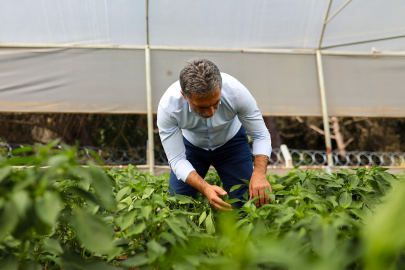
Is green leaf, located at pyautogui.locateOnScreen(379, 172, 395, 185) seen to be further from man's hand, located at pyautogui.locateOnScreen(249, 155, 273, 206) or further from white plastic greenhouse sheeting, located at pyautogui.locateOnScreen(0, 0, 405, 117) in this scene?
white plastic greenhouse sheeting, located at pyautogui.locateOnScreen(0, 0, 405, 117)

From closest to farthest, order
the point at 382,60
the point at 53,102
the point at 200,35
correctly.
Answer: the point at 53,102, the point at 200,35, the point at 382,60

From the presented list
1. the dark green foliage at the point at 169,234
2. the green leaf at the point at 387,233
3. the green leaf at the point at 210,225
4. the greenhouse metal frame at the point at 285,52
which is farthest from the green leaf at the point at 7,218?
the greenhouse metal frame at the point at 285,52

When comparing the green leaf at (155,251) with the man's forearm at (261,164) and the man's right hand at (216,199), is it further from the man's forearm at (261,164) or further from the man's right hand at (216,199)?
the man's forearm at (261,164)

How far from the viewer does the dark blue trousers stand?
227cm

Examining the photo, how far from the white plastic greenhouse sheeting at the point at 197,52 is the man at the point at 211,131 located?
7.37ft

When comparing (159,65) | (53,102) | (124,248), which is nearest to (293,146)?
(159,65)

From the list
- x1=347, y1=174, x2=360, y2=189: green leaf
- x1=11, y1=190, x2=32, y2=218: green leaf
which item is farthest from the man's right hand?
x1=11, y1=190, x2=32, y2=218: green leaf

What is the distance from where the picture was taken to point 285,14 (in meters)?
4.62

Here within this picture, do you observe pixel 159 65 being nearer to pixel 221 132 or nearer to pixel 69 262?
pixel 221 132

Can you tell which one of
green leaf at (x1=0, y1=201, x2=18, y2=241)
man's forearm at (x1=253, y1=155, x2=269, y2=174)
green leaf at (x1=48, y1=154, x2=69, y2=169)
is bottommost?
man's forearm at (x1=253, y1=155, x2=269, y2=174)

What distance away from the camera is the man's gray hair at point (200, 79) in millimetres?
1684

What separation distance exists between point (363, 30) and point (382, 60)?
563 mm

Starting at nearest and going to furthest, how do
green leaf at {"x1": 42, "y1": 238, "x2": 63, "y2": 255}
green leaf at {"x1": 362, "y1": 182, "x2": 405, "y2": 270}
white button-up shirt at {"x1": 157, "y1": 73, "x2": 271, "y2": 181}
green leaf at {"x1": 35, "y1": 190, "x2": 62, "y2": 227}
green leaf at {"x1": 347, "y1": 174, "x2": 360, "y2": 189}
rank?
green leaf at {"x1": 362, "y1": 182, "x2": 405, "y2": 270}
green leaf at {"x1": 35, "y1": 190, "x2": 62, "y2": 227}
green leaf at {"x1": 42, "y1": 238, "x2": 63, "y2": 255}
green leaf at {"x1": 347, "y1": 174, "x2": 360, "y2": 189}
white button-up shirt at {"x1": 157, "y1": 73, "x2": 271, "y2": 181}

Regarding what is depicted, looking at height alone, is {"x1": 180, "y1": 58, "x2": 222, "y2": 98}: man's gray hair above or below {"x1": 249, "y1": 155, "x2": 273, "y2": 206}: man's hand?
above
